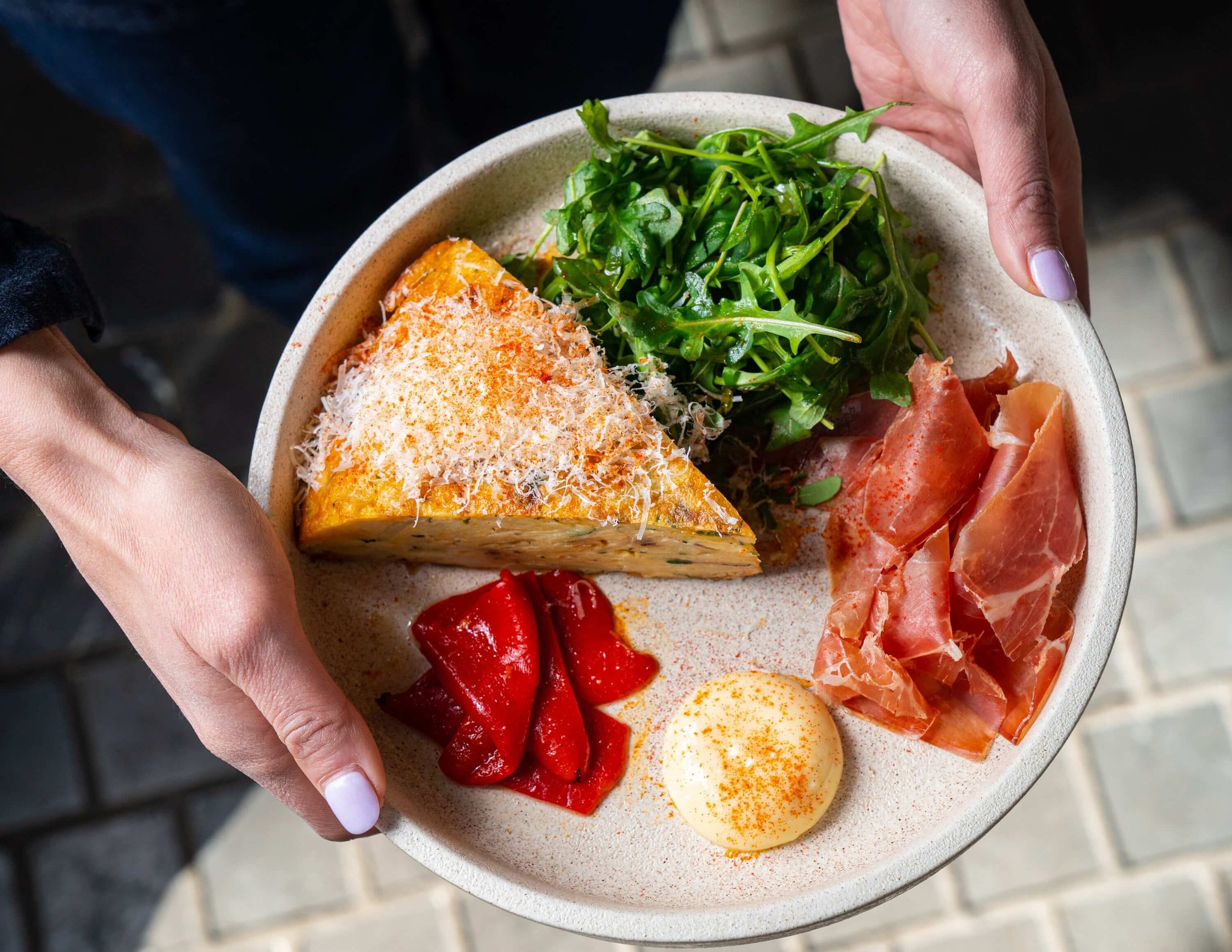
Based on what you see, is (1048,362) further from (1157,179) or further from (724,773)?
(1157,179)

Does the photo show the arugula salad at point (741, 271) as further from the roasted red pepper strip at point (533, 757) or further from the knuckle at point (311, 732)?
the knuckle at point (311, 732)

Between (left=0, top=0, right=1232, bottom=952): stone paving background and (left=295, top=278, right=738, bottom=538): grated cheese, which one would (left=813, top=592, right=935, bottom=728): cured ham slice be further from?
(left=0, top=0, right=1232, bottom=952): stone paving background

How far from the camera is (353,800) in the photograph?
6.17ft

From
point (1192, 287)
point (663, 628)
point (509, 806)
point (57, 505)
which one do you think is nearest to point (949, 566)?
point (663, 628)

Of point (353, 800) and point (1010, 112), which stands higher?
point (1010, 112)

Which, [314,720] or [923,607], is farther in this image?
[923,607]

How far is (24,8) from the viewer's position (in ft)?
7.03

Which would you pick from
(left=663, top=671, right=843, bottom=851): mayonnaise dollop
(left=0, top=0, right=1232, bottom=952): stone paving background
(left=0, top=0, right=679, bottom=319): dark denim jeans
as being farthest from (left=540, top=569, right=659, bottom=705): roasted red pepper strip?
(left=0, top=0, right=1232, bottom=952): stone paving background

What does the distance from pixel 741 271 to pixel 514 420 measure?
1.78ft

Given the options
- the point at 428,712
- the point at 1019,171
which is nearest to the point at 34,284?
the point at 428,712

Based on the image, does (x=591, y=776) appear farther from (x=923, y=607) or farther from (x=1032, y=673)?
(x=1032, y=673)

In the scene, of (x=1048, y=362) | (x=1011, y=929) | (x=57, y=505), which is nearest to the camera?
(x=57, y=505)

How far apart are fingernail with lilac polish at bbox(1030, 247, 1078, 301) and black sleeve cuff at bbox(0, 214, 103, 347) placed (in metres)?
1.94

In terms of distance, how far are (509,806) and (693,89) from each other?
2.68 m
